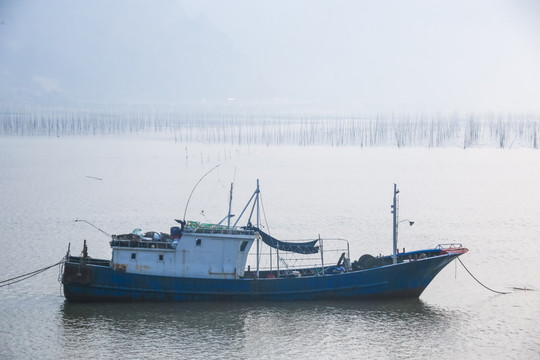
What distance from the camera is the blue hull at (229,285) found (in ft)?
90.5

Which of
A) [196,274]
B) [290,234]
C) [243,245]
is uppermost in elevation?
[243,245]

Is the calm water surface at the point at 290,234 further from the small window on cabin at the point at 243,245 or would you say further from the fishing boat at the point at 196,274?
the small window on cabin at the point at 243,245

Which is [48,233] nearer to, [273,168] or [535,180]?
[273,168]

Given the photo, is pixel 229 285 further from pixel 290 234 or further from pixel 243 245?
pixel 290 234

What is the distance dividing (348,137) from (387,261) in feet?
265

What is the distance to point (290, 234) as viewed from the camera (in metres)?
40.2

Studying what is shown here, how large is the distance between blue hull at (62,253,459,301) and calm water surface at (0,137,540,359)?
39cm

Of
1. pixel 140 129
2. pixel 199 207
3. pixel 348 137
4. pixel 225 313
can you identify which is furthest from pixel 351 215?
pixel 140 129

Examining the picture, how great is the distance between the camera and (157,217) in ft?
146

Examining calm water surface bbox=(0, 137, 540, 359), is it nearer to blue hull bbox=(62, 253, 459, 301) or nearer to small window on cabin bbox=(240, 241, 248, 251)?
blue hull bbox=(62, 253, 459, 301)

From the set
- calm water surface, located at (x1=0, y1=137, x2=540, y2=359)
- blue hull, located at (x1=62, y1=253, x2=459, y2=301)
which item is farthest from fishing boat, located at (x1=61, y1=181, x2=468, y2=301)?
calm water surface, located at (x1=0, y1=137, x2=540, y2=359)

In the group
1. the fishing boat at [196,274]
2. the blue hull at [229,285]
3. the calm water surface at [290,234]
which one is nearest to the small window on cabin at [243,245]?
the fishing boat at [196,274]

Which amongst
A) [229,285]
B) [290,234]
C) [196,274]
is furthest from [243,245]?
[290,234]

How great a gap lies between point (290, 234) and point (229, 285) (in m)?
12.8
